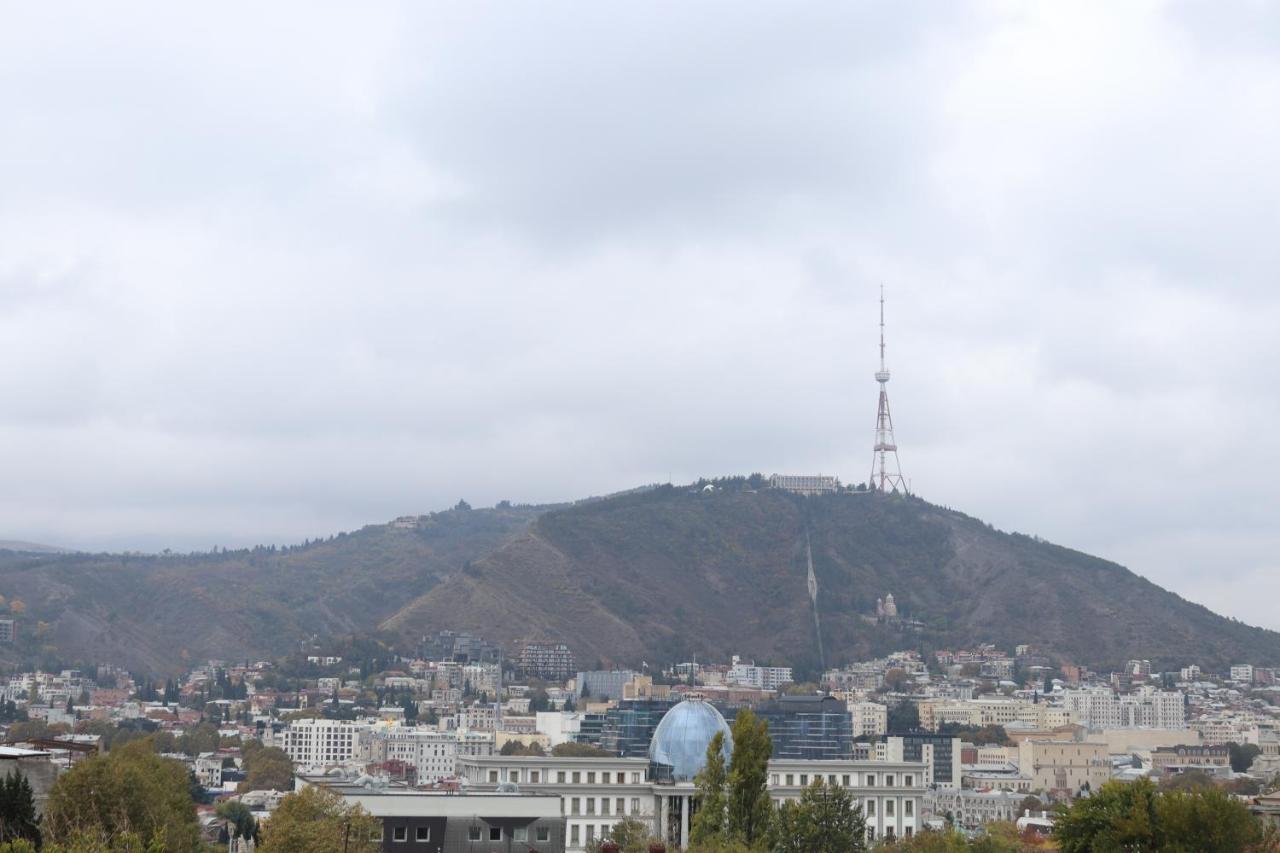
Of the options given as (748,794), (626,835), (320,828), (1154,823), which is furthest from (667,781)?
(1154,823)

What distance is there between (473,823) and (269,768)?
119 metres

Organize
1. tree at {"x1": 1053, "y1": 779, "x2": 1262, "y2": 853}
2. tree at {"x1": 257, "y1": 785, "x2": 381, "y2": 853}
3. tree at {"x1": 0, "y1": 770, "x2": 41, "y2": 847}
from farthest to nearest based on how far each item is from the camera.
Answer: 1. tree at {"x1": 257, "y1": 785, "x2": 381, "y2": 853}
2. tree at {"x1": 1053, "y1": 779, "x2": 1262, "y2": 853}
3. tree at {"x1": 0, "y1": 770, "x2": 41, "y2": 847}

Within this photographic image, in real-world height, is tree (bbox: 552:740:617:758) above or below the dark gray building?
above

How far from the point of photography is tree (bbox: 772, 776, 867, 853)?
243 ft

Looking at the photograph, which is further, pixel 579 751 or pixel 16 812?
pixel 579 751

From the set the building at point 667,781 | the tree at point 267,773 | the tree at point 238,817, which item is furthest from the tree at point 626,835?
the tree at point 267,773

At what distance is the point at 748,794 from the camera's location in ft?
227

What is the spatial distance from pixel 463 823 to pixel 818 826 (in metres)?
15.0

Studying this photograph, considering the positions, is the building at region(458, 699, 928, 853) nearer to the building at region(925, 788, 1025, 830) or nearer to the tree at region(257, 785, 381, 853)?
the tree at region(257, 785, 381, 853)

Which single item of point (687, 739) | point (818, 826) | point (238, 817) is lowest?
point (238, 817)

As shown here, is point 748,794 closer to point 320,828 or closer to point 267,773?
point 320,828

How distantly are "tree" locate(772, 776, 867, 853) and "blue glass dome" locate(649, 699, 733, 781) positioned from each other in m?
13.1

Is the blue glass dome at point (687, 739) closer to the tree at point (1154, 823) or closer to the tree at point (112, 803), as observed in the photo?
the tree at point (112, 803)

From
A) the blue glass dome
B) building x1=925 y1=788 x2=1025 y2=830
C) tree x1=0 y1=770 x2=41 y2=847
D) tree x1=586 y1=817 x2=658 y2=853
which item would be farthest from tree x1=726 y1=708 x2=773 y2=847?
building x1=925 y1=788 x2=1025 y2=830
